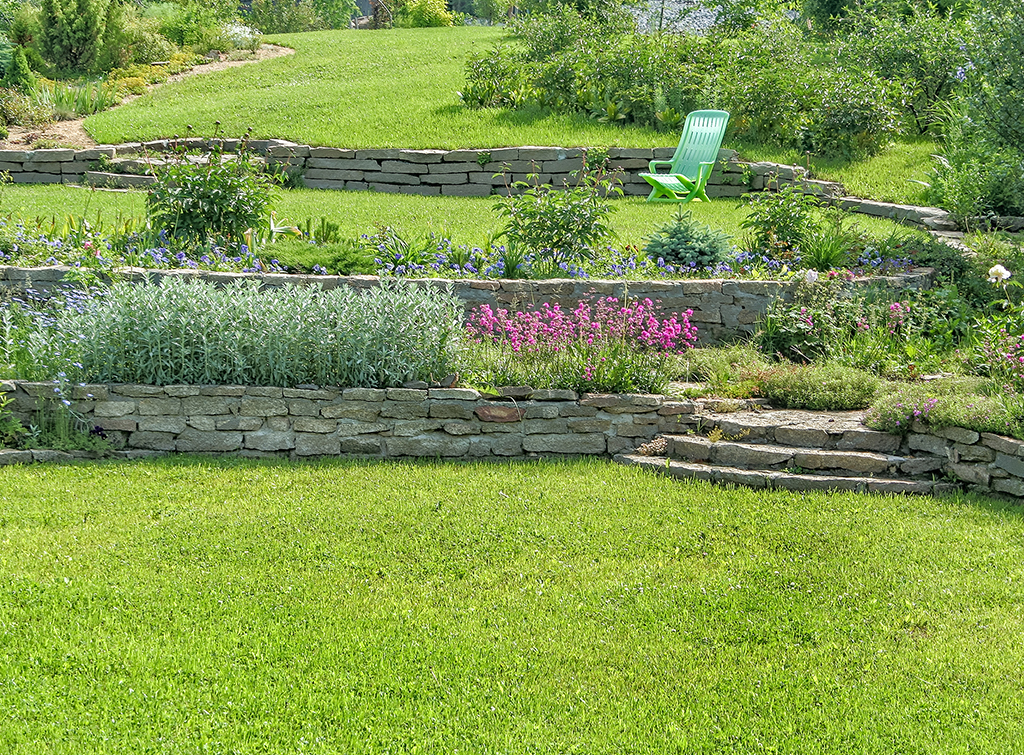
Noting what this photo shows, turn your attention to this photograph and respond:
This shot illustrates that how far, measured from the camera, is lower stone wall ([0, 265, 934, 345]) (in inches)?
278

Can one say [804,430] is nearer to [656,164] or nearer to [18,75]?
[656,164]

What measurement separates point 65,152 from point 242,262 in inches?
228

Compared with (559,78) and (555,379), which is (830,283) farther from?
(559,78)

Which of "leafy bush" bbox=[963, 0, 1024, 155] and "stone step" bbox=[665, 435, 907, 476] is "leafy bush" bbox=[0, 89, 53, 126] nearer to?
"stone step" bbox=[665, 435, 907, 476]

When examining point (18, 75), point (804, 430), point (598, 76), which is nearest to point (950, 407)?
point (804, 430)

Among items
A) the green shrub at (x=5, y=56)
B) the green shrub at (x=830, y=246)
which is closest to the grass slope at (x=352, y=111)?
the green shrub at (x=5, y=56)

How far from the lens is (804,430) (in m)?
5.56

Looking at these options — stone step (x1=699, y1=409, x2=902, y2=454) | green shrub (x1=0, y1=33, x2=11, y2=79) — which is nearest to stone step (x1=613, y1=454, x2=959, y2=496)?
stone step (x1=699, y1=409, x2=902, y2=454)

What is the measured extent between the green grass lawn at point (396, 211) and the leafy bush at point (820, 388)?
2674 millimetres

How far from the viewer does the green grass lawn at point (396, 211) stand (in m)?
9.20

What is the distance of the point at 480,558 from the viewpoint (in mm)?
4477

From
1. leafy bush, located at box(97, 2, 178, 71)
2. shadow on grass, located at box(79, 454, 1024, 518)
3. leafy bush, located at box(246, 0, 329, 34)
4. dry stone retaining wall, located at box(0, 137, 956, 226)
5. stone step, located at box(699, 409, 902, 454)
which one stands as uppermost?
leafy bush, located at box(246, 0, 329, 34)

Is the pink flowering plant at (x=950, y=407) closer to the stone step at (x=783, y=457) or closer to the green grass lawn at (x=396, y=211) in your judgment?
the stone step at (x=783, y=457)

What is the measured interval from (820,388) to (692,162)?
5.43 metres
